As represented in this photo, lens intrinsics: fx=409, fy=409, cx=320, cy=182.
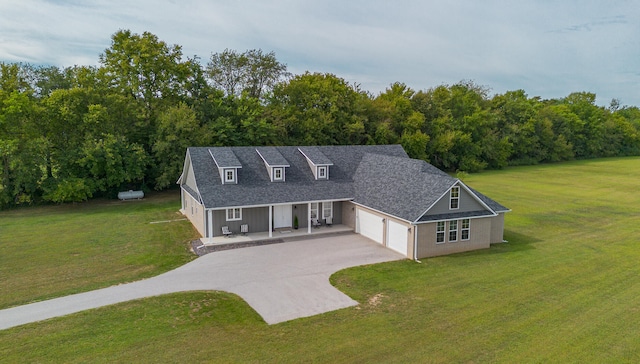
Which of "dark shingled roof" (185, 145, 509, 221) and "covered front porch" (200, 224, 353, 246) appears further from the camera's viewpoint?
"covered front porch" (200, 224, 353, 246)

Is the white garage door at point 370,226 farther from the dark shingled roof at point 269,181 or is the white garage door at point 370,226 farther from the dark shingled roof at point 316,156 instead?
the dark shingled roof at point 316,156

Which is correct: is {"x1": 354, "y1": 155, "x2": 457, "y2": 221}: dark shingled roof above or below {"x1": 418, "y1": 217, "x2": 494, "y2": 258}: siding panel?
above

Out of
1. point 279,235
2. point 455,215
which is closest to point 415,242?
point 455,215

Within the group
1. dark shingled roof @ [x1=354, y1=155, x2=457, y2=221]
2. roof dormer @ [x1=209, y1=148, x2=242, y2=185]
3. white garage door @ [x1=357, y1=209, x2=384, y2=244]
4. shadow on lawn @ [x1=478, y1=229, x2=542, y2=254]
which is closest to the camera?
dark shingled roof @ [x1=354, y1=155, x2=457, y2=221]

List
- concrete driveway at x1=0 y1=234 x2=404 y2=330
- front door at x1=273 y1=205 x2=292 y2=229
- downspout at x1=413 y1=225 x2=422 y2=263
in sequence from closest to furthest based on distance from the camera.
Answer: concrete driveway at x1=0 y1=234 x2=404 y2=330
downspout at x1=413 y1=225 x2=422 y2=263
front door at x1=273 y1=205 x2=292 y2=229

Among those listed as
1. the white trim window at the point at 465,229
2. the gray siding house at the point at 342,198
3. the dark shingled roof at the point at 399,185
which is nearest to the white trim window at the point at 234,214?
the gray siding house at the point at 342,198

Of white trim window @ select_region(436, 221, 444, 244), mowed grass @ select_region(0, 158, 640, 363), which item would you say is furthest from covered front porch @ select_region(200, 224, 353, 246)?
mowed grass @ select_region(0, 158, 640, 363)

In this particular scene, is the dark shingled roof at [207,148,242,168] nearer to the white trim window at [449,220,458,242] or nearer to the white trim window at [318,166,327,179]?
the white trim window at [318,166,327,179]
